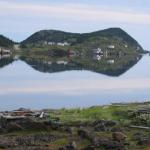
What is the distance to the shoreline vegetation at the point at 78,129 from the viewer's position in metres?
20.3

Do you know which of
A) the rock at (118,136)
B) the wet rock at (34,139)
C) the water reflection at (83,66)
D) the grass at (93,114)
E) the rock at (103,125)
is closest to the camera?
the wet rock at (34,139)

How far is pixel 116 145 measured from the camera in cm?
1986

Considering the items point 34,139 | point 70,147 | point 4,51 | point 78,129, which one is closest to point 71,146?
point 70,147

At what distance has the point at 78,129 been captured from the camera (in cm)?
2272

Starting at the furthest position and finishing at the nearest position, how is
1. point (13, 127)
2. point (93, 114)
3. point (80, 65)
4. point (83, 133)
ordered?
point (80, 65), point (93, 114), point (13, 127), point (83, 133)

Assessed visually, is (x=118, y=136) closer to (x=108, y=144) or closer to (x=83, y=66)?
A: (x=108, y=144)

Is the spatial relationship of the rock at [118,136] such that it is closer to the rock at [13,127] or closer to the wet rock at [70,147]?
the wet rock at [70,147]

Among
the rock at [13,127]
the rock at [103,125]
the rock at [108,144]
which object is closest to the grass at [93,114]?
the rock at [103,125]

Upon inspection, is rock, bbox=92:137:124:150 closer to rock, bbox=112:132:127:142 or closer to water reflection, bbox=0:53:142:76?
rock, bbox=112:132:127:142

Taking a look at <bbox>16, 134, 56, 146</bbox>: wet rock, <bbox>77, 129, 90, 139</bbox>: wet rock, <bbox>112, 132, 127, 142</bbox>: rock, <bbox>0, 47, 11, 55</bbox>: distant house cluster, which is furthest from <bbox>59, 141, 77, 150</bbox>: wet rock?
<bbox>0, 47, 11, 55</bbox>: distant house cluster

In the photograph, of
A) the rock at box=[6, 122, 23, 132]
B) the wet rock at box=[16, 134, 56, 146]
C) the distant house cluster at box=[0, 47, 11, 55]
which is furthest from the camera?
the distant house cluster at box=[0, 47, 11, 55]

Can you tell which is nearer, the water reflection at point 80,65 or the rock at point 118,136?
the rock at point 118,136

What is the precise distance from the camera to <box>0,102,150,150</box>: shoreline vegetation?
2030 cm

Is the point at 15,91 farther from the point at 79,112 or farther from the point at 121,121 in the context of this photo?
the point at 121,121
